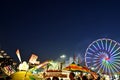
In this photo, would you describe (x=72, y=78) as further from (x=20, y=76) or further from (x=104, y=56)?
(x=104, y=56)

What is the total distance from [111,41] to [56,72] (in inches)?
867

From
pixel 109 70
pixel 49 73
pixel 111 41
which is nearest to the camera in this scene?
pixel 49 73

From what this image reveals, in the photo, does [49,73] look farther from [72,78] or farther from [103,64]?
[103,64]

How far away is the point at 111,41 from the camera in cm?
3794

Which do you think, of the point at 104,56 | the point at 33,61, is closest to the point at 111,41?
the point at 104,56

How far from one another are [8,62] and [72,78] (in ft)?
86.1

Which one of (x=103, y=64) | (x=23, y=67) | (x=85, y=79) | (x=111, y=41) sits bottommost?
(x=85, y=79)

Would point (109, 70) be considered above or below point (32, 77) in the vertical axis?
above

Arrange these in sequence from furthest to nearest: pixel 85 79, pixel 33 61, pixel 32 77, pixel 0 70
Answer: pixel 0 70 → pixel 33 61 → pixel 32 77 → pixel 85 79

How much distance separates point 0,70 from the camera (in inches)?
1217

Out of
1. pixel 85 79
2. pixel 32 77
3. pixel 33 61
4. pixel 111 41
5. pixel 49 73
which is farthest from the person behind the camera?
pixel 111 41

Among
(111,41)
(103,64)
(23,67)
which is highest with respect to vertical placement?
(111,41)

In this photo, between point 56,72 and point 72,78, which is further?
point 56,72

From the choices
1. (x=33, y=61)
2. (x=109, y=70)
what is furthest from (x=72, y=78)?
(x=109, y=70)
